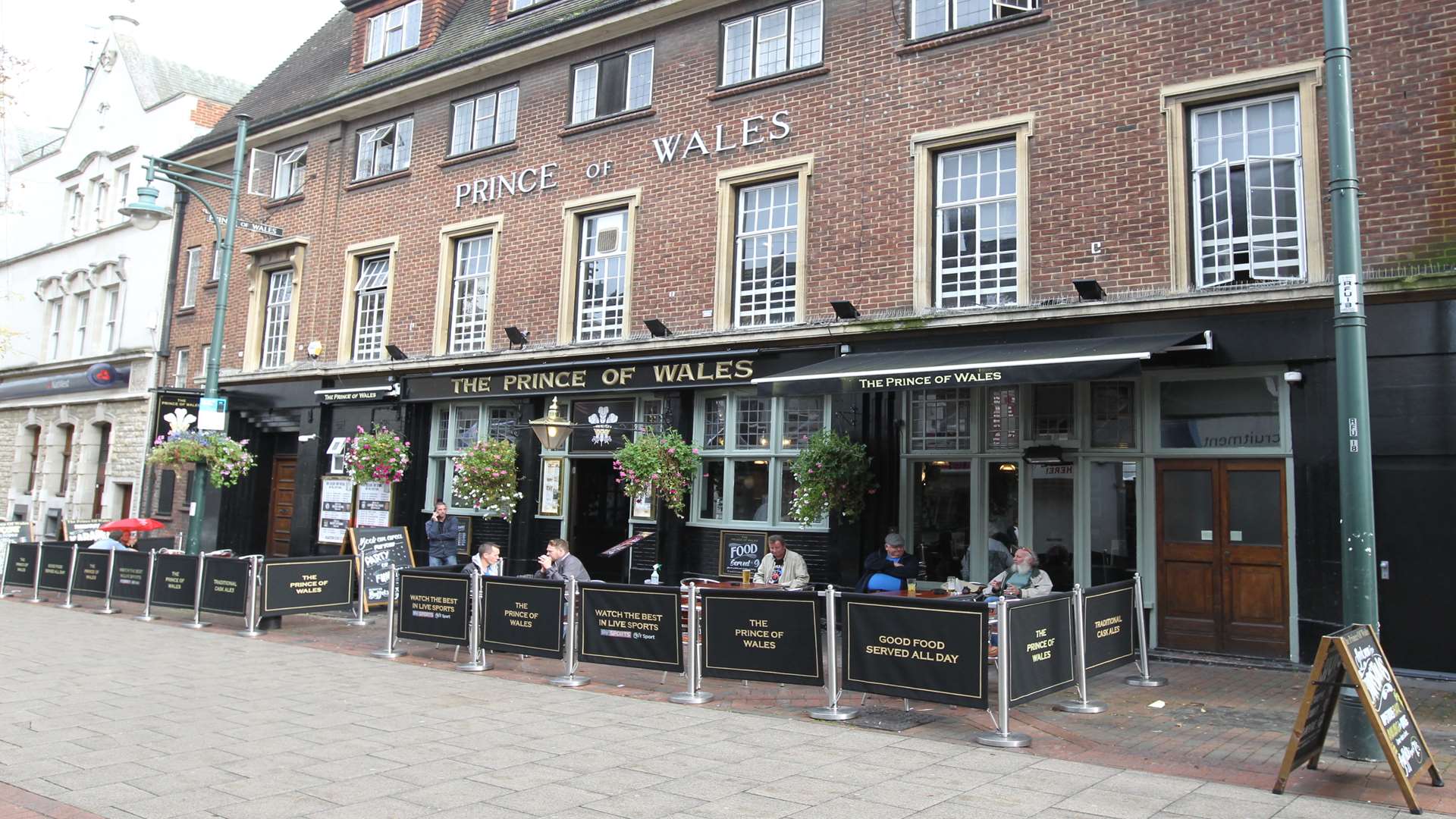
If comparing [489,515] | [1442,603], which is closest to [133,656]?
[489,515]

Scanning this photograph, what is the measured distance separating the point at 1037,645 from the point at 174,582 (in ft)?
39.8

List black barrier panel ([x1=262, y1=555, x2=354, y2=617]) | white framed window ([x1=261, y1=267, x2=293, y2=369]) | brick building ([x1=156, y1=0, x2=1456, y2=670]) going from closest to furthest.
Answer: brick building ([x1=156, y1=0, x2=1456, y2=670])
black barrier panel ([x1=262, y1=555, x2=354, y2=617])
white framed window ([x1=261, y1=267, x2=293, y2=369])

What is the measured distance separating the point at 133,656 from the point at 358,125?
12.6m

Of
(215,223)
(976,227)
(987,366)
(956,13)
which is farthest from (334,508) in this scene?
(956,13)

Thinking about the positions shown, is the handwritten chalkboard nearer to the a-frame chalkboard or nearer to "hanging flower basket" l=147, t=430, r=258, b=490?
"hanging flower basket" l=147, t=430, r=258, b=490

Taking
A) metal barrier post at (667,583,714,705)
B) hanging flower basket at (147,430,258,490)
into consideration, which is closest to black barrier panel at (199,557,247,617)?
hanging flower basket at (147,430,258,490)

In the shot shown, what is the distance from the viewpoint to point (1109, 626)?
8.70 m

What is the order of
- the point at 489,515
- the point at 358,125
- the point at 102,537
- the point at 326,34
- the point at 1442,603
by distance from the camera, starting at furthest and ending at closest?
the point at 326,34, the point at 358,125, the point at 102,537, the point at 489,515, the point at 1442,603

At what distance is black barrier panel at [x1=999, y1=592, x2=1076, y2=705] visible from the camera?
723cm

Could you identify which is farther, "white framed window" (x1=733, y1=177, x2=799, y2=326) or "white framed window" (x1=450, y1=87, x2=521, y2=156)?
"white framed window" (x1=450, y1=87, x2=521, y2=156)

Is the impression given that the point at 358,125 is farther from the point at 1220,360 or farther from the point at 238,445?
the point at 1220,360

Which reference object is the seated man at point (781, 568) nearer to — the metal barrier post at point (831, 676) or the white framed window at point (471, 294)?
the metal barrier post at point (831, 676)

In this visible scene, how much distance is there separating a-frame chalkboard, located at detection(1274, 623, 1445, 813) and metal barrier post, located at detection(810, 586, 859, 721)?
3.12 metres

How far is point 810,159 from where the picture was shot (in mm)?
13617
